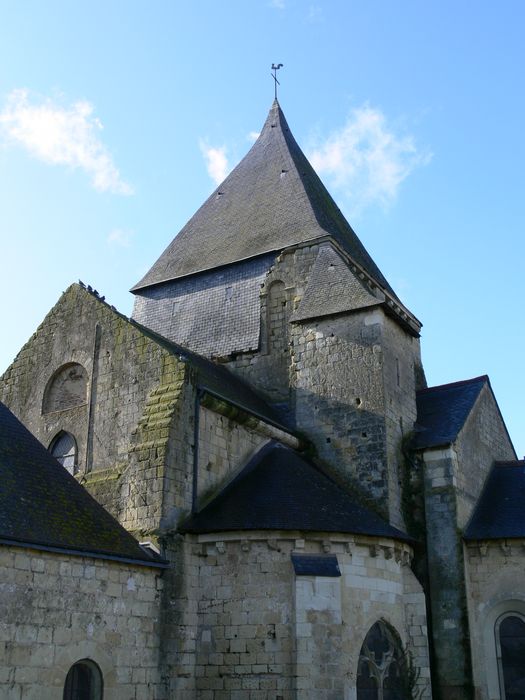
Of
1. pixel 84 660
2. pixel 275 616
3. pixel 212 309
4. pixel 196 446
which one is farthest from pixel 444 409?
pixel 84 660

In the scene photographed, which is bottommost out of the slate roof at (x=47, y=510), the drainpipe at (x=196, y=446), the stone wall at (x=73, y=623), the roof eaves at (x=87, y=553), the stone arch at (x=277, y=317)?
the stone wall at (x=73, y=623)

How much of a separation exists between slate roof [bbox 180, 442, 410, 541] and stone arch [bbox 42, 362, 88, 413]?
3.64 metres

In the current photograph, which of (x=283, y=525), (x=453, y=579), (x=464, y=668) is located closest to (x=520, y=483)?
(x=453, y=579)

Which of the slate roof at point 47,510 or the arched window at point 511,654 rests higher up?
the slate roof at point 47,510

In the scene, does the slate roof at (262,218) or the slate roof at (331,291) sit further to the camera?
the slate roof at (262,218)

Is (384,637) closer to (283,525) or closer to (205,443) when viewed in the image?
(283,525)

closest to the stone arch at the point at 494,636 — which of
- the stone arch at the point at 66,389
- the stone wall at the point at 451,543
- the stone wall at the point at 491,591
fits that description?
the stone wall at the point at 491,591

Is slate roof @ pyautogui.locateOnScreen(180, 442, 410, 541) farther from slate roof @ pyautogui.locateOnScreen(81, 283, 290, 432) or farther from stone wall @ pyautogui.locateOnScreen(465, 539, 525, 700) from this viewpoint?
stone wall @ pyautogui.locateOnScreen(465, 539, 525, 700)

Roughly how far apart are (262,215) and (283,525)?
35.7 ft

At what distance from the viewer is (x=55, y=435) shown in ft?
51.2

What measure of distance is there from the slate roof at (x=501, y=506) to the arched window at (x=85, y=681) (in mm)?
7462

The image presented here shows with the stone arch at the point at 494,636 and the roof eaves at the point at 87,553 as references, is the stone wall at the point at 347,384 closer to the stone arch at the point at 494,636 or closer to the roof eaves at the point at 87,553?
the stone arch at the point at 494,636

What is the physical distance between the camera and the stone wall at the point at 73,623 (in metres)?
9.88

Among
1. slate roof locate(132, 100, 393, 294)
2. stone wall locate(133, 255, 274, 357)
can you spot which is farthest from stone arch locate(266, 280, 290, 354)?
slate roof locate(132, 100, 393, 294)
